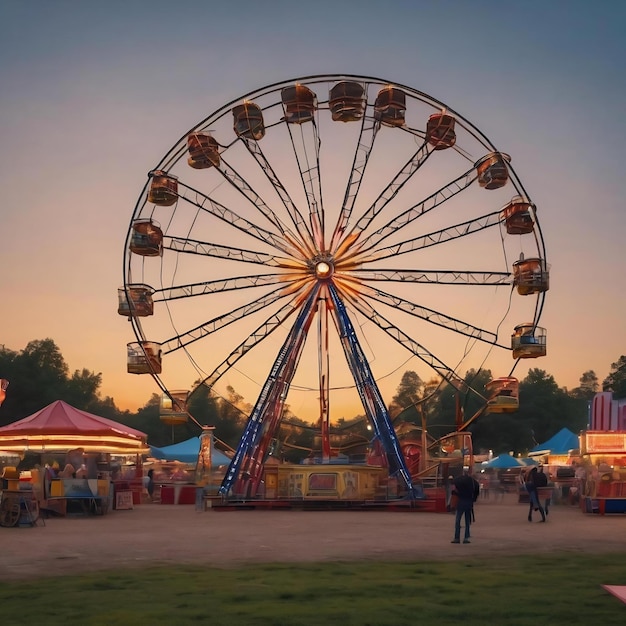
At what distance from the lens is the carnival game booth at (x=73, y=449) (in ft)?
82.5

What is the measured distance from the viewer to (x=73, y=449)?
31469 millimetres

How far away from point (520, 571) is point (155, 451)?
38.6m

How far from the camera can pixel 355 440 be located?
38250 mm

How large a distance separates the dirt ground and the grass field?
1282mm

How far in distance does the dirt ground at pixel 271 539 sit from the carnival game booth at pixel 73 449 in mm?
903

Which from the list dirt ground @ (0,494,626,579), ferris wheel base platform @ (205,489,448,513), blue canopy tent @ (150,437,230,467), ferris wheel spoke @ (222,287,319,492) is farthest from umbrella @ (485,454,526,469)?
dirt ground @ (0,494,626,579)

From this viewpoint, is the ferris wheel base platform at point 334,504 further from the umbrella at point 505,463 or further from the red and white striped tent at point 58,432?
the umbrella at point 505,463

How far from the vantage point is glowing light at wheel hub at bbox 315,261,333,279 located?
3023 cm

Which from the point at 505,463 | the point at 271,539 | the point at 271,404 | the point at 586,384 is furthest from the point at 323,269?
the point at 586,384

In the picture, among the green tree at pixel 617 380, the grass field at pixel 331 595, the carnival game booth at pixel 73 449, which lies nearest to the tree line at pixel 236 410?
the green tree at pixel 617 380

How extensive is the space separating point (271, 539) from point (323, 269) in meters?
14.5

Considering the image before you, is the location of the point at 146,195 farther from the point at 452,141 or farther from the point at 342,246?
the point at 452,141

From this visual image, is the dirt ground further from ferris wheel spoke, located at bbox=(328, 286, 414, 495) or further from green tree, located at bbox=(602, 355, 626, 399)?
green tree, located at bbox=(602, 355, 626, 399)

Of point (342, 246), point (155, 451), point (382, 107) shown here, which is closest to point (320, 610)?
point (342, 246)
